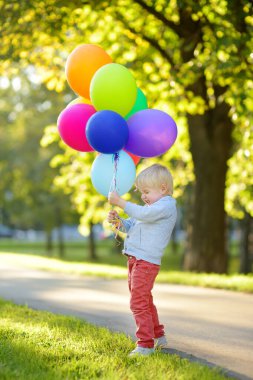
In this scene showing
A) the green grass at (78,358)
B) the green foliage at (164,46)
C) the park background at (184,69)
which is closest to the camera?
the green grass at (78,358)

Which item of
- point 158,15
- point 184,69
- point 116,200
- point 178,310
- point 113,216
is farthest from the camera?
point 158,15

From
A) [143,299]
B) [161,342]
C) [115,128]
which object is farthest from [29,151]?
[143,299]

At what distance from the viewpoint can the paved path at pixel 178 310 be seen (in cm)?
533

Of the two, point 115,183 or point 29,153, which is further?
point 29,153

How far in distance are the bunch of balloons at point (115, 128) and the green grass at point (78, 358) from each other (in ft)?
4.26

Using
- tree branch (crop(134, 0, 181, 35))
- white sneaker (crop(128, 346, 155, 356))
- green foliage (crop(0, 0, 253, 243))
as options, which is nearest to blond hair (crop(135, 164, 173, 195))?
white sneaker (crop(128, 346, 155, 356))

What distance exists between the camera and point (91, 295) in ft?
30.0

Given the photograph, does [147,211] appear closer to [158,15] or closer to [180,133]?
[158,15]

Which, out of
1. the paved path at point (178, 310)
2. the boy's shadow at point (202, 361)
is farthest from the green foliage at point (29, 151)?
the boy's shadow at point (202, 361)

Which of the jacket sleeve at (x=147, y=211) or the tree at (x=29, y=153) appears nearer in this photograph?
the jacket sleeve at (x=147, y=211)

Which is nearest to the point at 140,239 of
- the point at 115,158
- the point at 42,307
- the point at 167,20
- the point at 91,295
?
the point at 115,158

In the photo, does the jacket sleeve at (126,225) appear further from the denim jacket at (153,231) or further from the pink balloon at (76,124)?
the pink balloon at (76,124)

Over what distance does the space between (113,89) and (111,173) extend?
2.44 feet

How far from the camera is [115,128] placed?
5.44m
